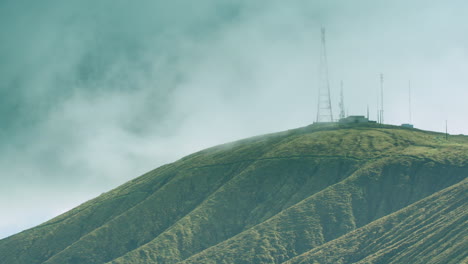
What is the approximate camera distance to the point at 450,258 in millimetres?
187625

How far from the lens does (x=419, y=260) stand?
198m

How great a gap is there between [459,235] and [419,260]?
13.1 metres

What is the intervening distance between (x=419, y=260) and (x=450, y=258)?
12285 millimetres

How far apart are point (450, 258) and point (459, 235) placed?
1429 cm

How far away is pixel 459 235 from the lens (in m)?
200

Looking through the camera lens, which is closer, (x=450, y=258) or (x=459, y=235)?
(x=450, y=258)
